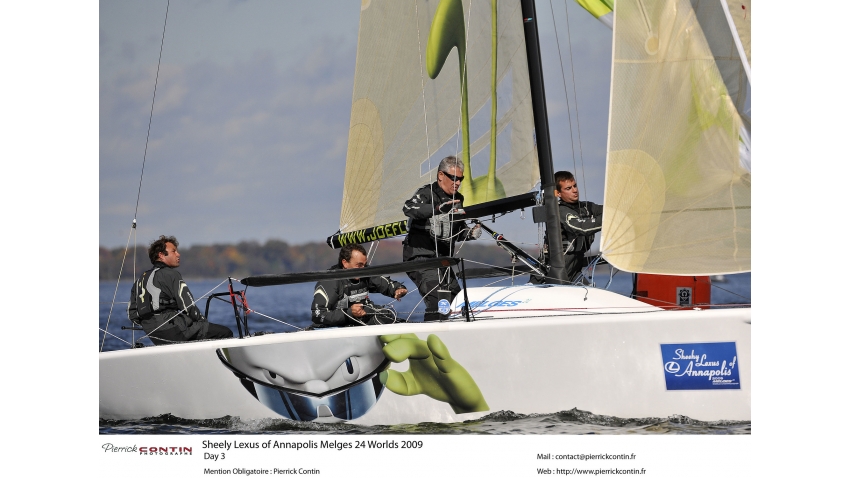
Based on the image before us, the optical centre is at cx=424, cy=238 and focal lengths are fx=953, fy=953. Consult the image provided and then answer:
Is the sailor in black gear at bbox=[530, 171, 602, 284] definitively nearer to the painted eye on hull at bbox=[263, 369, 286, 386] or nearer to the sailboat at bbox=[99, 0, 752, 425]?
the sailboat at bbox=[99, 0, 752, 425]

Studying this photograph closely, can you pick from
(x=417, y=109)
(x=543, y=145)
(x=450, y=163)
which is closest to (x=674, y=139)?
(x=543, y=145)

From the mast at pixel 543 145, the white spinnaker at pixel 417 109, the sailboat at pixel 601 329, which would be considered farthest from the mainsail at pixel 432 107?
the sailboat at pixel 601 329

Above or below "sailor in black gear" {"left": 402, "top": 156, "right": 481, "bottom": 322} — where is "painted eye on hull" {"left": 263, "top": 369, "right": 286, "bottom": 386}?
below

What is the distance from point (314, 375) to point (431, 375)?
2.04 ft

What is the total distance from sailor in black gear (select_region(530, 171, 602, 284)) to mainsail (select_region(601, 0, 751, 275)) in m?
0.62

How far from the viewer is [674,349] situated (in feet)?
14.9

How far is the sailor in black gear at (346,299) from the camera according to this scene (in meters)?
5.53

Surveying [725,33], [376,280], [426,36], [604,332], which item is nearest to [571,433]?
[604,332]

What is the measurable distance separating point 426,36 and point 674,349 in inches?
129

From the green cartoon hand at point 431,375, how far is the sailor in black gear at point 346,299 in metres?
0.72

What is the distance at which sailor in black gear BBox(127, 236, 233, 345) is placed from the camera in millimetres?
5488

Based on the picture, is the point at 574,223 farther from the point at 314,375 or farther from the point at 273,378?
the point at 273,378

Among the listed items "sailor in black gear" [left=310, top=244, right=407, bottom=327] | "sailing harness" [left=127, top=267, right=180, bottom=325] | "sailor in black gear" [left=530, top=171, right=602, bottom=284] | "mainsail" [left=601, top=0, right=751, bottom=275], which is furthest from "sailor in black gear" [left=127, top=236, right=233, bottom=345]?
"mainsail" [left=601, top=0, right=751, bottom=275]

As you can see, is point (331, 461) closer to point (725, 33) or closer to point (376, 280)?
point (376, 280)
